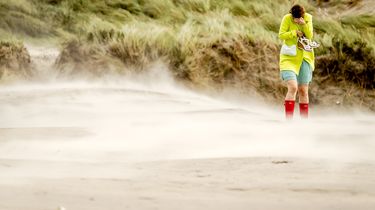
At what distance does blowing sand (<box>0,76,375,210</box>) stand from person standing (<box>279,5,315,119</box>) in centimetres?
43

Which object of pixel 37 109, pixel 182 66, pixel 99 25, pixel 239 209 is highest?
pixel 99 25

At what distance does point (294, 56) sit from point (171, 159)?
3.18 metres

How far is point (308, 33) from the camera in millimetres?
7152

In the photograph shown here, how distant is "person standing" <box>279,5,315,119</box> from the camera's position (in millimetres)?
7012

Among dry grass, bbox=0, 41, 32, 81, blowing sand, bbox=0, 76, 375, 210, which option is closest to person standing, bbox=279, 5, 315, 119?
blowing sand, bbox=0, 76, 375, 210

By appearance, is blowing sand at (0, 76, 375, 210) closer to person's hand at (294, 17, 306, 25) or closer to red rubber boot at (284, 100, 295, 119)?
red rubber boot at (284, 100, 295, 119)

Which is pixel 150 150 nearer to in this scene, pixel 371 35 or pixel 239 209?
pixel 239 209

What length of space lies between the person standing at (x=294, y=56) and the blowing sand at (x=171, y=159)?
43 cm

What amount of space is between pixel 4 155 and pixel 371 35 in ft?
30.4

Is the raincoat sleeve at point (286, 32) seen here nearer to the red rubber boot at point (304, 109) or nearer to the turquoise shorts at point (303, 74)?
the turquoise shorts at point (303, 74)

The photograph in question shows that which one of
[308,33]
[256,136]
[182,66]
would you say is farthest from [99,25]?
[256,136]

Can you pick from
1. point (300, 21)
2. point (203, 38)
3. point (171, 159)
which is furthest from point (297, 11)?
point (203, 38)

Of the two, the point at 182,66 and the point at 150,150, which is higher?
the point at 182,66

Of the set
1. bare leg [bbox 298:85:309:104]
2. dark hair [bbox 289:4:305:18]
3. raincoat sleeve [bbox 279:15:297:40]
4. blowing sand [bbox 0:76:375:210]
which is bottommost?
blowing sand [bbox 0:76:375:210]
